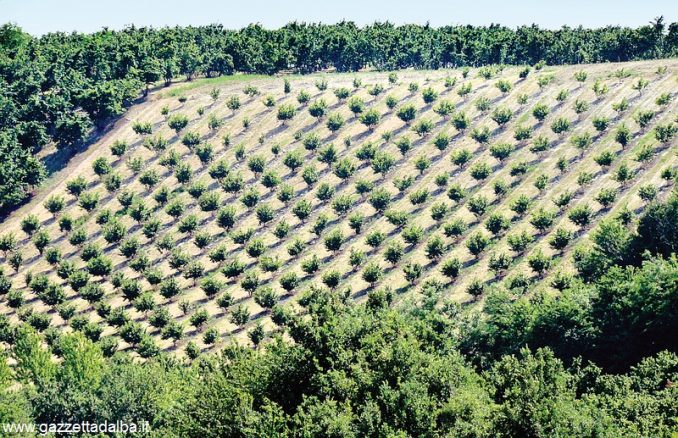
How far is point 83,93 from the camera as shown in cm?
13538

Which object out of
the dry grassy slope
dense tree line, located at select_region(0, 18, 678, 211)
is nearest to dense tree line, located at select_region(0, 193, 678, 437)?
the dry grassy slope

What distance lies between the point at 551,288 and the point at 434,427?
51969mm

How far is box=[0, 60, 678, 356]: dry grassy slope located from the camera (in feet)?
309

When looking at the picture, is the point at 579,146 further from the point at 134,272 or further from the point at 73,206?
the point at 73,206

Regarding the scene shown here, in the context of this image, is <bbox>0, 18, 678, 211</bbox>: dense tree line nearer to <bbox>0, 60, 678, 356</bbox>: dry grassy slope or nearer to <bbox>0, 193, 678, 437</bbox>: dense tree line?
<bbox>0, 60, 678, 356</bbox>: dry grassy slope

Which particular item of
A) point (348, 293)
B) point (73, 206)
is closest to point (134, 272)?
point (73, 206)

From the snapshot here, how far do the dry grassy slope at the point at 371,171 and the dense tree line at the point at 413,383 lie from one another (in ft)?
103

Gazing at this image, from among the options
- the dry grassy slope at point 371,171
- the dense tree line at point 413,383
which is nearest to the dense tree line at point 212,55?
the dry grassy slope at point 371,171

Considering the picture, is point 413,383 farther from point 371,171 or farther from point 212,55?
point 212,55

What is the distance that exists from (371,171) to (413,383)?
82.4 m

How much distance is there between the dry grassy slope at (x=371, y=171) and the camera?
94125mm

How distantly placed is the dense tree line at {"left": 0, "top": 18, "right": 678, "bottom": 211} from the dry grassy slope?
7565mm

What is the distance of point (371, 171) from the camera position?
11688cm

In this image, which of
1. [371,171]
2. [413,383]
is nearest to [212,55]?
[371,171]
